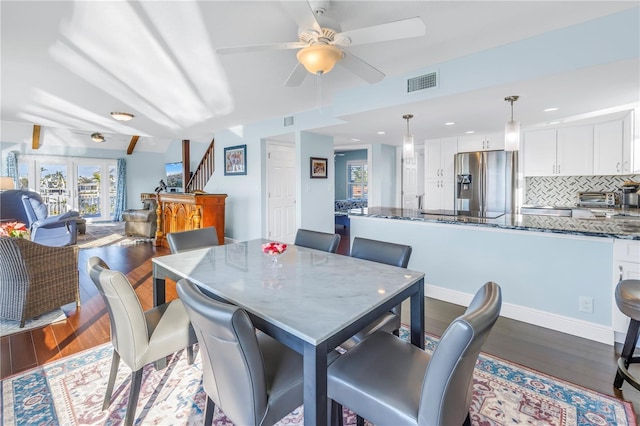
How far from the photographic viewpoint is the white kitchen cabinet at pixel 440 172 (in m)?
5.62

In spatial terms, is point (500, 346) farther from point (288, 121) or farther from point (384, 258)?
point (288, 121)

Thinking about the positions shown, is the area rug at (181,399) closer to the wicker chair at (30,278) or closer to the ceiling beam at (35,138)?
the wicker chair at (30,278)

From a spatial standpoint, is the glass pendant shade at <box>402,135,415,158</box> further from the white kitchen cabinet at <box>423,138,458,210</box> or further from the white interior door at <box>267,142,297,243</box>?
the white interior door at <box>267,142,297,243</box>

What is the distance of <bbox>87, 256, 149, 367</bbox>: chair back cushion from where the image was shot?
151cm

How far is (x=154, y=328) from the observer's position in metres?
1.74

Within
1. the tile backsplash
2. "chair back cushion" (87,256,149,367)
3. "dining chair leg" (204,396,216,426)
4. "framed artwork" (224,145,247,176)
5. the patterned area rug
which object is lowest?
"dining chair leg" (204,396,216,426)

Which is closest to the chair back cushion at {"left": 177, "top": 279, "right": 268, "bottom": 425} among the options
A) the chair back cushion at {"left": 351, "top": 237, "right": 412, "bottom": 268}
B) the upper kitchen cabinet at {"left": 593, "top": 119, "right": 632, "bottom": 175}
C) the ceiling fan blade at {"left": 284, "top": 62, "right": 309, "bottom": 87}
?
the chair back cushion at {"left": 351, "top": 237, "right": 412, "bottom": 268}

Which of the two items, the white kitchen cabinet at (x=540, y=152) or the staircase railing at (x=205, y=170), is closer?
the white kitchen cabinet at (x=540, y=152)

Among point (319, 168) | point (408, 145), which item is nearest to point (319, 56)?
point (408, 145)

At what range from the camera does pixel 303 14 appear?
1.60 meters

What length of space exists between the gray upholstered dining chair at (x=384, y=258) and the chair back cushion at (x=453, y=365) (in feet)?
2.30

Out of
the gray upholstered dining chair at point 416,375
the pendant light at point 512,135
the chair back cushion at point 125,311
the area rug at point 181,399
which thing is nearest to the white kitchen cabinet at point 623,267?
the area rug at point 181,399

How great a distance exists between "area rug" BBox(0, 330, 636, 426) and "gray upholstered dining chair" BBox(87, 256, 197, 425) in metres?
0.18

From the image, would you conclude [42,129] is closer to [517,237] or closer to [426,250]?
[426,250]
